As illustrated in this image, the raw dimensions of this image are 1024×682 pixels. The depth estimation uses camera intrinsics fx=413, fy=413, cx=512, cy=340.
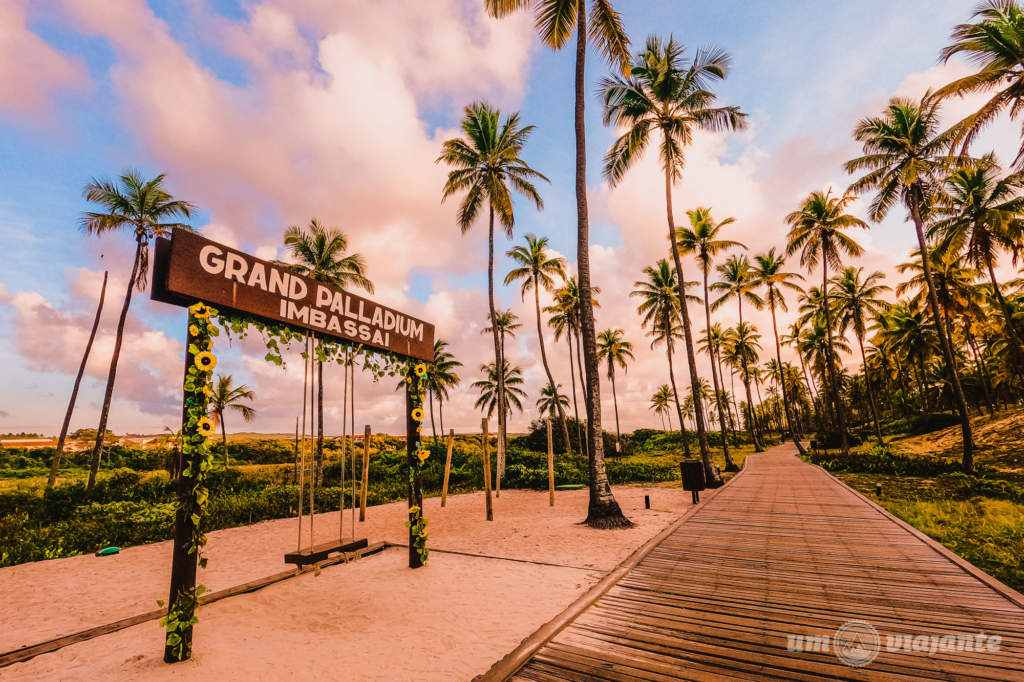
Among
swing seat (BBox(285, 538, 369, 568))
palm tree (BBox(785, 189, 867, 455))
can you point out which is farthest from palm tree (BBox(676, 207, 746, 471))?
Answer: swing seat (BBox(285, 538, 369, 568))

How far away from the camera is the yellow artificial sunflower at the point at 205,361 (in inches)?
175

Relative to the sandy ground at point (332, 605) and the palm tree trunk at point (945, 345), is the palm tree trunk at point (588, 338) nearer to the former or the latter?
the sandy ground at point (332, 605)

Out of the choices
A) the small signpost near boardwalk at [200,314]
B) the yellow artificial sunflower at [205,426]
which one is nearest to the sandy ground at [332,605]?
the small signpost near boardwalk at [200,314]

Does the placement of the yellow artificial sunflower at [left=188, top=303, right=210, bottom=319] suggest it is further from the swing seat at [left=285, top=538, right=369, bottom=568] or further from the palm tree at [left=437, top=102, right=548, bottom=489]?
the palm tree at [left=437, top=102, right=548, bottom=489]

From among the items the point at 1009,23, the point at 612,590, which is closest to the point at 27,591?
the point at 612,590

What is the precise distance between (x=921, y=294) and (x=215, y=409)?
194ft

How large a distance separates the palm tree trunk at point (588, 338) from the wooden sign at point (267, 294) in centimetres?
504

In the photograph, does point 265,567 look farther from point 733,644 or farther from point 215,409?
point 215,409

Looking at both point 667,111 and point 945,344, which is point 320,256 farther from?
point 945,344

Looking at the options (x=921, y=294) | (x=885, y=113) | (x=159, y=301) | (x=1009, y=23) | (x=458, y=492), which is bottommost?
(x=458, y=492)

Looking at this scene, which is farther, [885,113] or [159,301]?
[885,113]

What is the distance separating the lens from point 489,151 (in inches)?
814

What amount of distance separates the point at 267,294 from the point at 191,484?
227 centimetres

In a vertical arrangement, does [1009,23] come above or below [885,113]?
below
